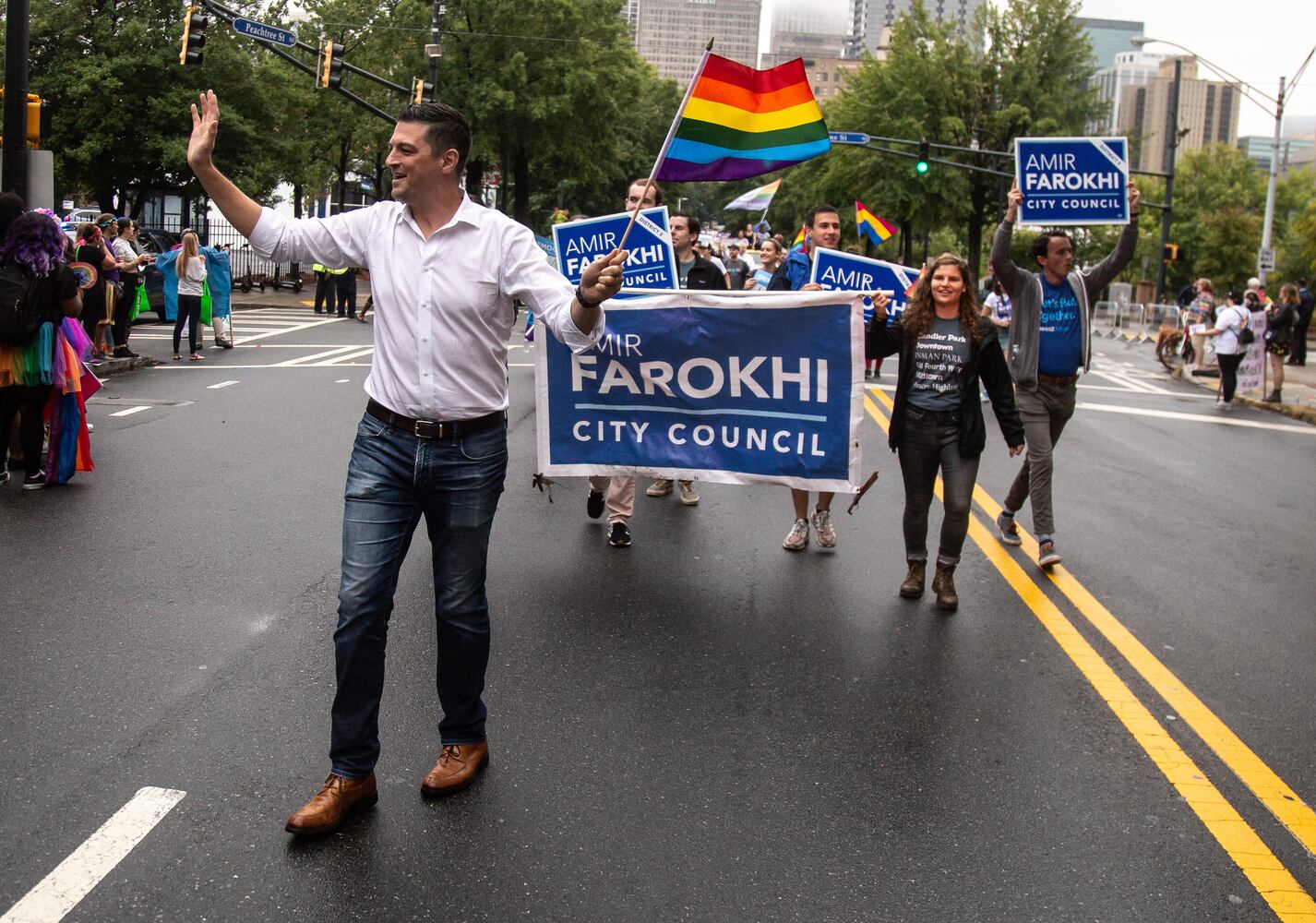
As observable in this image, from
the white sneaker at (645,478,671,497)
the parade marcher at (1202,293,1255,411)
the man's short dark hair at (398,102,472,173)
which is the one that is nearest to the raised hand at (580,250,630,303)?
the man's short dark hair at (398,102,472,173)

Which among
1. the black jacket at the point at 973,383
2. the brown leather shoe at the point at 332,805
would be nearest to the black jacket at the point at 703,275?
the black jacket at the point at 973,383

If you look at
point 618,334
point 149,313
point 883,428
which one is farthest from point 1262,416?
point 149,313

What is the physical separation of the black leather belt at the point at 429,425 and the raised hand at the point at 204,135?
87cm

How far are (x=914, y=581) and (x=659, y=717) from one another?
252 cm

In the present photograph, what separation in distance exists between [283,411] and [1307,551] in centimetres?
928

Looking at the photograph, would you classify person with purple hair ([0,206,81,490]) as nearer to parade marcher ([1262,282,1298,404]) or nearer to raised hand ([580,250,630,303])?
raised hand ([580,250,630,303])

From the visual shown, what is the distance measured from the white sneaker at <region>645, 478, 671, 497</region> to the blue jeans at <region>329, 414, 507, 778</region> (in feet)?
17.9

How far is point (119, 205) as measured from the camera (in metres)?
34.7

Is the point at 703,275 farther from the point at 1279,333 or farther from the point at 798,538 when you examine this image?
the point at 1279,333

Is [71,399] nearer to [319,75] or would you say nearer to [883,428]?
[883,428]

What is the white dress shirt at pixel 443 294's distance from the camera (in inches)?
164

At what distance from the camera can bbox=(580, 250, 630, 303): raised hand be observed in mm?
3900

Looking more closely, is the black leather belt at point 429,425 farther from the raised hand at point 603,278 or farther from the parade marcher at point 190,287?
the parade marcher at point 190,287

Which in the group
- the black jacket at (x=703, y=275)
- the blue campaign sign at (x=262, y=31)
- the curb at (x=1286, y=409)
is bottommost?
the curb at (x=1286, y=409)
